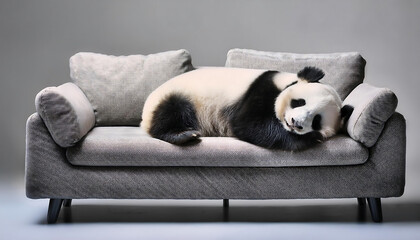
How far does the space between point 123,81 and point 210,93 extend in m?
0.71

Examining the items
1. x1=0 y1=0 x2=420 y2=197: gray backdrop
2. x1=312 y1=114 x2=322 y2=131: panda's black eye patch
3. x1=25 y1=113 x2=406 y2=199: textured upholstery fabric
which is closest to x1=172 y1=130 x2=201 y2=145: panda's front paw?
x1=25 y1=113 x2=406 y2=199: textured upholstery fabric

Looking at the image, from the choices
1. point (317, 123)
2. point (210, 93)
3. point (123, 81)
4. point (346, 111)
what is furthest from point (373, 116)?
point (123, 81)

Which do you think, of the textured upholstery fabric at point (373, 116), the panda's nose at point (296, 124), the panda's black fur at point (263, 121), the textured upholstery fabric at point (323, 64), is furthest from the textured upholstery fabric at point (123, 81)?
the textured upholstery fabric at point (373, 116)

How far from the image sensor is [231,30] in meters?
5.42

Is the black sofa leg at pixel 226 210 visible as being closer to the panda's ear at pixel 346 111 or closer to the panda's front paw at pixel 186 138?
the panda's front paw at pixel 186 138

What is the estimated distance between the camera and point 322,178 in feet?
12.0

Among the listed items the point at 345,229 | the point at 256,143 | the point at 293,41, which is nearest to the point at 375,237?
the point at 345,229

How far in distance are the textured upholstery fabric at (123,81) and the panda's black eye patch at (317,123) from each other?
116 centimetres

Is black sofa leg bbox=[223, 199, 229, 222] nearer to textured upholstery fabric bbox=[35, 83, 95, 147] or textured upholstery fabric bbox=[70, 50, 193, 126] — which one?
textured upholstery fabric bbox=[70, 50, 193, 126]

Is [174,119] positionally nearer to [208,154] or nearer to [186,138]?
[186,138]

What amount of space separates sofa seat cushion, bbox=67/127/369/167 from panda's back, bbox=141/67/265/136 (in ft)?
1.01

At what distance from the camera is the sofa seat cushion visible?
3605mm

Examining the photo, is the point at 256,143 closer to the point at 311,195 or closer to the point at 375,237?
the point at 311,195

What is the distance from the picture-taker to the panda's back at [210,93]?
396cm
